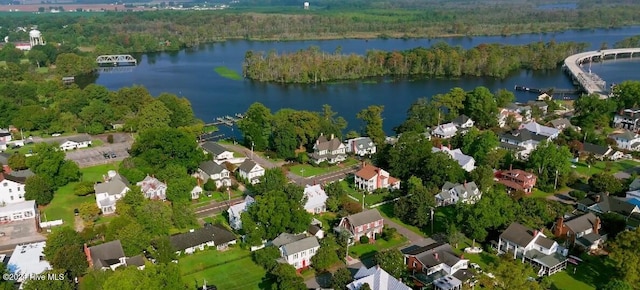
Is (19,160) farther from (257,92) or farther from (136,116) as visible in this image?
(257,92)

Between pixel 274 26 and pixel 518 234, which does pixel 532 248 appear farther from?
pixel 274 26

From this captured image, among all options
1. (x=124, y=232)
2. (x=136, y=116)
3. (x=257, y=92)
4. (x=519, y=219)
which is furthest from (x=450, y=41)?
(x=124, y=232)

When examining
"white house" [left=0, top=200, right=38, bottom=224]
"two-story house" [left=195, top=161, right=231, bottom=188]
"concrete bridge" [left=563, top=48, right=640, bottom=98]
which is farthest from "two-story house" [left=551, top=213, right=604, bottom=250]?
"concrete bridge" [left=563, top=48, right=640, bottom=98]

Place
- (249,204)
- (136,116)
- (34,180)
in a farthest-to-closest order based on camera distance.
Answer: (136,116)
(34,180)
(249,204)

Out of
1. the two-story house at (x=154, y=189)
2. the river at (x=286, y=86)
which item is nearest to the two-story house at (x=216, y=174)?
the two-story house at (x=154, y=189)

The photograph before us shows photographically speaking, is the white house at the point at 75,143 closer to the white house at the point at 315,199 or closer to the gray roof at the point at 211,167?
the gray roof at the point at 211,167

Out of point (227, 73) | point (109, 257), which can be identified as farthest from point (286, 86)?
point (109, 257)
